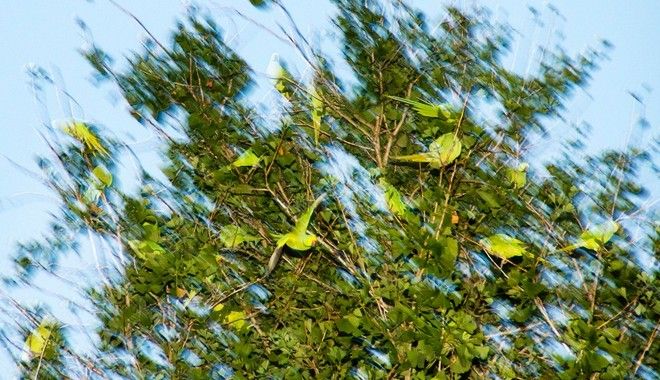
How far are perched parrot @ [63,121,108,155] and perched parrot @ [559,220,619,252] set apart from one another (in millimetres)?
1571

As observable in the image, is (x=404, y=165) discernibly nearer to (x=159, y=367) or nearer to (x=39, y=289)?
(x=159, y=367)

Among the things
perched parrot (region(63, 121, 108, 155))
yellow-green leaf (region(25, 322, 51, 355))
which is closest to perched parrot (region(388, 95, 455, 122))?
perched parrot (region(63, 121, 108, 155))

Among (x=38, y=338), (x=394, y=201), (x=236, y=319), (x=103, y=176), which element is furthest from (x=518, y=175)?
(x=38, y=338)

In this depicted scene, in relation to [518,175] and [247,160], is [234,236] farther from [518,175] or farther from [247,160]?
[518,175]

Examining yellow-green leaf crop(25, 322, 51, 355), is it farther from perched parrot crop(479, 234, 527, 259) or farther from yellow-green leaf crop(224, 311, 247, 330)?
perched parrot crop(479, 234, 527, 259)

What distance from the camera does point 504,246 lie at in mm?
2410

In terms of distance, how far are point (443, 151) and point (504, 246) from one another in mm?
318

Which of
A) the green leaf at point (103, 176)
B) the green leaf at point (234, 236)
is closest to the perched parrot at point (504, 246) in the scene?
the green leaf at point (234, 236)

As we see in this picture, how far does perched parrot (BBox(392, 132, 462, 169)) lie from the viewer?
8.06 feet

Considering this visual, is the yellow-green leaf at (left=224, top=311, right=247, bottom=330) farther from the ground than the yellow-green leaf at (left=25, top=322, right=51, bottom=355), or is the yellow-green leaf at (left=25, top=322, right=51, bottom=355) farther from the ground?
the yellow-green leaf at (left=224, top=311, right=247, bottom=330)

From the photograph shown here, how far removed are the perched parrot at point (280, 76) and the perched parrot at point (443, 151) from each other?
60 centimetres

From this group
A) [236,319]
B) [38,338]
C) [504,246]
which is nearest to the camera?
[504,246]

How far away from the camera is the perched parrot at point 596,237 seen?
7.98 feet

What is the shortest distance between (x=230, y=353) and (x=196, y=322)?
0.16 m
